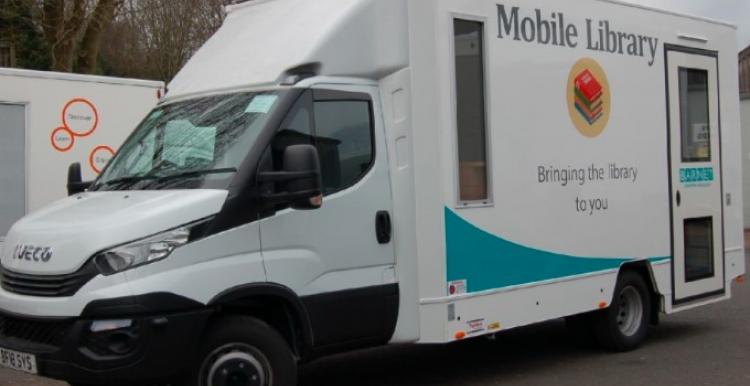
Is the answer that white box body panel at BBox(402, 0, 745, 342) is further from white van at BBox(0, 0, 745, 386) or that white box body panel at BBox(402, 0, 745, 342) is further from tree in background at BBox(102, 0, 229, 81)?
tree in background at BBox(102, 0, 229, 81)

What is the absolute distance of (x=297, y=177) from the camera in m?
5.85

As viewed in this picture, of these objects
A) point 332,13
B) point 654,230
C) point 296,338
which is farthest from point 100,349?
point 654,230

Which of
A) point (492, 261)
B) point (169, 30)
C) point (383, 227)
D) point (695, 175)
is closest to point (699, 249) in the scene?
point (695, 175)

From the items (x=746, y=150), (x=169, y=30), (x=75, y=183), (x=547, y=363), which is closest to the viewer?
(x=75, y=183)

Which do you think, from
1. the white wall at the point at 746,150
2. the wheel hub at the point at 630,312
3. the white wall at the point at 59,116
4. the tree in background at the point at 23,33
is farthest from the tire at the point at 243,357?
the white wall at the point at 746,150

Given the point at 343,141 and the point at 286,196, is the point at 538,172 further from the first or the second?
the point at 286,196

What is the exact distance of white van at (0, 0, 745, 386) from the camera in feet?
18.3

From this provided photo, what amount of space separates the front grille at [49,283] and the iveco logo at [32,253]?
10 cm

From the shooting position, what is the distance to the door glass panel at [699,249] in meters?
9.38

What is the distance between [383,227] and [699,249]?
4338mm

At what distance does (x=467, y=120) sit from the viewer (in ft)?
23.7

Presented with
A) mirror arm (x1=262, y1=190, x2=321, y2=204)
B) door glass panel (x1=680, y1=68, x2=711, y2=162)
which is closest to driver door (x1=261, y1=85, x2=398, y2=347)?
mirror arm (x1=262, y1=190, x2=321, y2=204)

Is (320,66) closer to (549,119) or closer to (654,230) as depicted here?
(549,119)

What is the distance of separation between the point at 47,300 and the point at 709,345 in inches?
251
